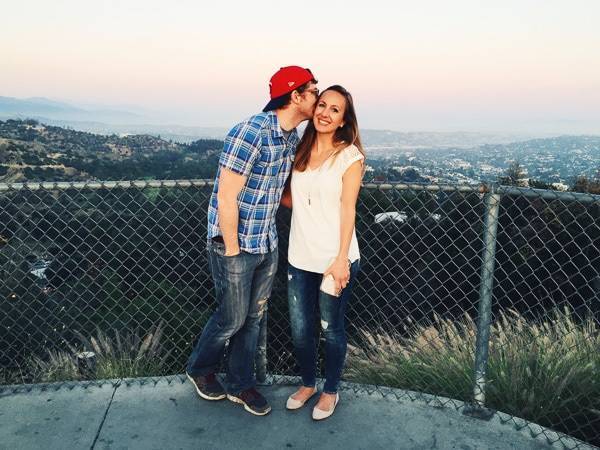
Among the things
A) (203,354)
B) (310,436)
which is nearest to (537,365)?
(310,436)

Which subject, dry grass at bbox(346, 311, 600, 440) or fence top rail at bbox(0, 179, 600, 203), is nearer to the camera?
fence top rail at bbox(0, 179, 600, 203)

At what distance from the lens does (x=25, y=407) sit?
306 centimetres

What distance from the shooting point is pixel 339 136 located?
2596 millimetres

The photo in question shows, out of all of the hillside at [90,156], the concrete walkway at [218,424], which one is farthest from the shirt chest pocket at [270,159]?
the hillside at [90,156]

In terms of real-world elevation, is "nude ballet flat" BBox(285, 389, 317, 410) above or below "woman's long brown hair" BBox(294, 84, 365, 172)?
below


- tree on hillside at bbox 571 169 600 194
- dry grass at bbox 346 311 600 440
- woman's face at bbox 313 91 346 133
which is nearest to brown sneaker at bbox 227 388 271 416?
dry grass at bbox 346 311 600 440

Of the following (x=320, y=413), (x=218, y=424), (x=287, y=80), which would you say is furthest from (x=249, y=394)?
(x=287, y=80)

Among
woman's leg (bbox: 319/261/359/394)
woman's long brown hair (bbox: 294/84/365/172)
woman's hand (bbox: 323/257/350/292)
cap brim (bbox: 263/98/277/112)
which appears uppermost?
cap brim (bbox: 263/98/277/112)

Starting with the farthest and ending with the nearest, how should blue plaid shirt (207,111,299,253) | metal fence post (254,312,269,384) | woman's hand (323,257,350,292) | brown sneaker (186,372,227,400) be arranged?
metal fence post (254,312,269,384), brown sneaker (186,372,227,400), woman's hand (323,257,350,292), blue plaid shirt (207,111,299,253)

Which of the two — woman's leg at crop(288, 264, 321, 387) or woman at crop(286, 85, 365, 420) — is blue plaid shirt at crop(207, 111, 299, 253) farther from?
woman's leg at crop(288, 264, 321, 387)

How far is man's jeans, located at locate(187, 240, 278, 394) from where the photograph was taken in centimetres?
270

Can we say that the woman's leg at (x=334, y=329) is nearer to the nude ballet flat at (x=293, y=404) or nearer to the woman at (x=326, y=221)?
the woman at (x=326, y=221)

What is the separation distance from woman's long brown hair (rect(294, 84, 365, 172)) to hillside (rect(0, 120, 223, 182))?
18683 millimetres

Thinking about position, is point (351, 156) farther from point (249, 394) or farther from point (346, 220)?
point (249, 394)
